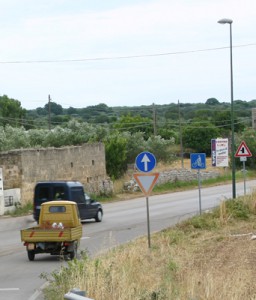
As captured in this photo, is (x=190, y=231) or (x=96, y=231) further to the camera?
(x=96, y=231)

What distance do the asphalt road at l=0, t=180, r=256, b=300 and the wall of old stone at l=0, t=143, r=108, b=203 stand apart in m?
3.25

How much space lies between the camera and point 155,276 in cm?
1341

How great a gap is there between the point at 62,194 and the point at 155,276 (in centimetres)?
1631

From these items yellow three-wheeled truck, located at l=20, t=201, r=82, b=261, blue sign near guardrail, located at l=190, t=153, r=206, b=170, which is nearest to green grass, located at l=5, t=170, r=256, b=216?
blue sign near guardrail, located at l=190, t=153, r=206, b=170

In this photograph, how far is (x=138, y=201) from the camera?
43.7 m

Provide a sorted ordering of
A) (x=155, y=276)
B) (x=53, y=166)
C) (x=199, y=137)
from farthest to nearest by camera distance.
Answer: (x=199, y=137) → (x=53, y=166) → (x=155, y=276)

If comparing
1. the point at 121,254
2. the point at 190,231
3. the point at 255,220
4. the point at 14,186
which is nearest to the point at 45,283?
the point at 121,254

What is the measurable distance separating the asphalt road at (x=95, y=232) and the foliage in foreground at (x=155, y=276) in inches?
34.9

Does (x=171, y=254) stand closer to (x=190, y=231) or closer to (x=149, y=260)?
(x=149, y=260)

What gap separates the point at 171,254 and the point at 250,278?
3849mm

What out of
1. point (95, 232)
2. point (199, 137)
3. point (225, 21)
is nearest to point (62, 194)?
point (95, 232)

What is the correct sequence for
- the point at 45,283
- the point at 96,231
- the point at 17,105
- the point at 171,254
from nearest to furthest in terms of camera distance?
the point at 45,283, the point at 171,254, the point at 96,231, the point at 17,105

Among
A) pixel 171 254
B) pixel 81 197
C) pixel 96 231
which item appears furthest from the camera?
pixel 81 197

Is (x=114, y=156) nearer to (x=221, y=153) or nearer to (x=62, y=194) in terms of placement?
(x=221, y=153)
